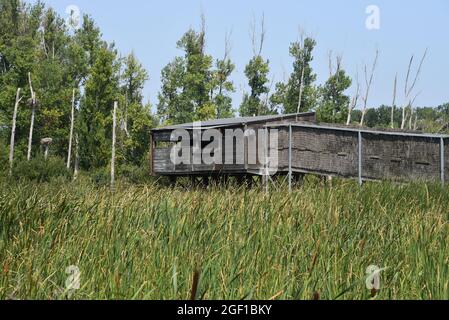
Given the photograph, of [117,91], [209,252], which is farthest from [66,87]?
[209,252]

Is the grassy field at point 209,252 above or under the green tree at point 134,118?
under

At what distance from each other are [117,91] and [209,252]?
46500 mm

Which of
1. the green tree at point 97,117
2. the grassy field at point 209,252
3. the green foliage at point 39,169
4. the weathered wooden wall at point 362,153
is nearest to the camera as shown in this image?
the grassy field at point 209,252

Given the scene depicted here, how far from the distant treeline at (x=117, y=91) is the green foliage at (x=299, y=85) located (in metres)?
0.07

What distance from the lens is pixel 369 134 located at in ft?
70.1

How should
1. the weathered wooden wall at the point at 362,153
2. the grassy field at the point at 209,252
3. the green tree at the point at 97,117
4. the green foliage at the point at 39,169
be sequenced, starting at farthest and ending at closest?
the green tree at the point at 97,117 < the green foliage at the point at 39,169 < the weathered wooden wall at the point at 362,153 < the grassy field at the point at 209,252

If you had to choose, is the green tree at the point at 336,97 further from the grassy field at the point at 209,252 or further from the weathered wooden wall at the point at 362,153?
the grassy field at the point at 209,252

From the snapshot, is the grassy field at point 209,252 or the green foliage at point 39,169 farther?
the green foliage at point 39,169

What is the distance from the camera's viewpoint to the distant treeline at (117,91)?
146 feet

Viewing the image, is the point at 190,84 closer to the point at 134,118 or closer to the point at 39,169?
the point at 134,118

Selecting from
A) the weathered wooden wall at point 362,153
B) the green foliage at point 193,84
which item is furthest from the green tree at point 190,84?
the weathered wooden wall at point 362,153

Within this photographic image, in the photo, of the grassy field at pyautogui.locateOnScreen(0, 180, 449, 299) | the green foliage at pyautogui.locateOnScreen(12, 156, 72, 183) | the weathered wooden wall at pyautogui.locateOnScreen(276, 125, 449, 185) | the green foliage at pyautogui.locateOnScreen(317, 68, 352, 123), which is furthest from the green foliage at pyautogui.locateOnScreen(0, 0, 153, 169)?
the grassy field at pyautogui.locateOnScreen(0, 180, 449, 299)

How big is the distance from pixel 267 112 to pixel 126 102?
10355 mm
